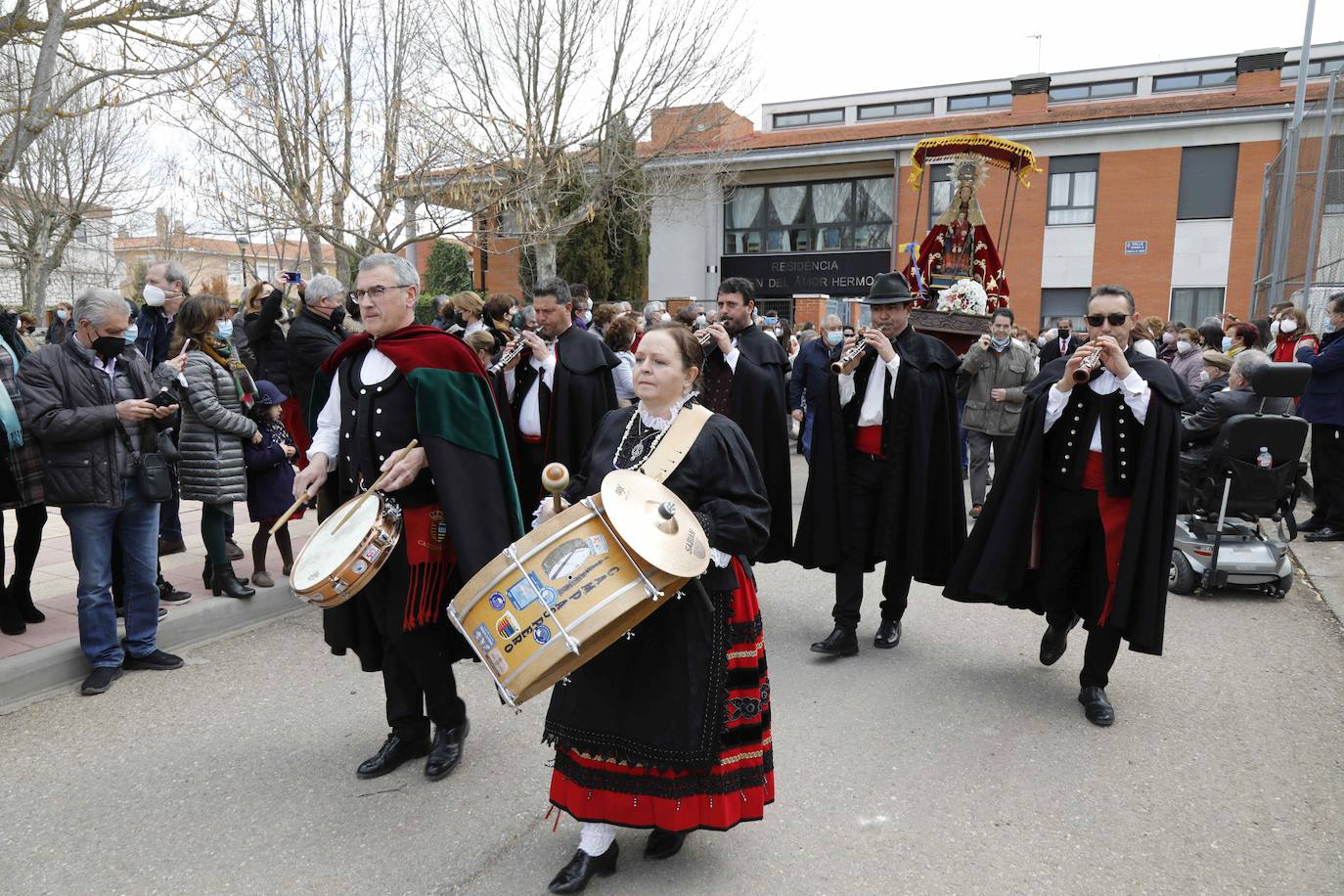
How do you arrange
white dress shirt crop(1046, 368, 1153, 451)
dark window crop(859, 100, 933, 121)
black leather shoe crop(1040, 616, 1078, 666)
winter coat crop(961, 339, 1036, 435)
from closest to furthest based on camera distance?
white dress shirt crop(1046, 368, 1153, 451)
black leather shoe crop(1040, 616, 1078, 666)
winter coat crop(961, 339, 1036, 435)
dark window crop(859, 100, 933, 121)

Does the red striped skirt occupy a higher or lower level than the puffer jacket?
lower

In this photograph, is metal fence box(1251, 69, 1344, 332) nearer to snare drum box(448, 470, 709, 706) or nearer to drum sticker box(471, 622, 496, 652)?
snare drum box(448, 470, 709, 706)

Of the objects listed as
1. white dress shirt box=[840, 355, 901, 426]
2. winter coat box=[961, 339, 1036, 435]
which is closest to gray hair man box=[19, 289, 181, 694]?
white dress shirt box=[840, 355, 901, 426]

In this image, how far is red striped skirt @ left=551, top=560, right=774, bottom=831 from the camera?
9.14 ft

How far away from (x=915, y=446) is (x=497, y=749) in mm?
2733

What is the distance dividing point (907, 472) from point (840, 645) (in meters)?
1.05

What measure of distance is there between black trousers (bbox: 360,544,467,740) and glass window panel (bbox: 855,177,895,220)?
2604cm

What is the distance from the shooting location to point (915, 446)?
488 cm

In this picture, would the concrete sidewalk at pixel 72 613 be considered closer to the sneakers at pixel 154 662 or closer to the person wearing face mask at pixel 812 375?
the sneakers at pixel 154 662

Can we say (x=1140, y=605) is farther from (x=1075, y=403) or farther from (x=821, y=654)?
(x=821, y=654)

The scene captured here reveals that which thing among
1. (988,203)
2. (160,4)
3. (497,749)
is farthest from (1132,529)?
(988,203)

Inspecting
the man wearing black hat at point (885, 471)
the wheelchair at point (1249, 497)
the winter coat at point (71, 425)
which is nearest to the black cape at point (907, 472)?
the man wearing black hat at point (885, 471)

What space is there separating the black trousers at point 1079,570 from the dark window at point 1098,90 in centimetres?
3255

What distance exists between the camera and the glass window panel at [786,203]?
2827cm
